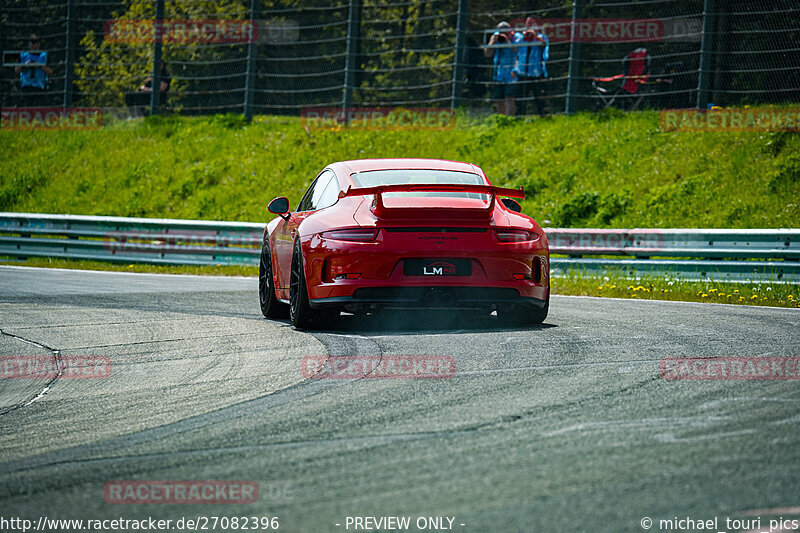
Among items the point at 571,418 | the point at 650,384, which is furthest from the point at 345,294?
the point at 571,418

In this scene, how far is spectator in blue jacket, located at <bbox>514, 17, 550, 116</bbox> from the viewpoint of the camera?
68.5 feet

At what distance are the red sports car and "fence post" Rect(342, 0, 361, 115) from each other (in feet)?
48.5

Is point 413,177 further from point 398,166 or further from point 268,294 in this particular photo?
point 268,294

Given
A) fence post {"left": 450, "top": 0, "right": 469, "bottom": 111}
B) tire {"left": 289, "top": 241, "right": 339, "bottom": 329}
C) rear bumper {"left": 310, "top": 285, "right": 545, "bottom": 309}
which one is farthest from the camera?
fence post {"left": 450, "top": 0, "right": 469, "bottom": 111}

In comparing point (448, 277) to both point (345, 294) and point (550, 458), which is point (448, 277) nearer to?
point (345, 294)

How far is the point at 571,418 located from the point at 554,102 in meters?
17.6

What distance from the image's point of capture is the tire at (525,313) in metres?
8.66

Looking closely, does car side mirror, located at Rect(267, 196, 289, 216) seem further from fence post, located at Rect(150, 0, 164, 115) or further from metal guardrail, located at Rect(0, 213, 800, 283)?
fence post, located at Rect(150, 0, 164, 115)

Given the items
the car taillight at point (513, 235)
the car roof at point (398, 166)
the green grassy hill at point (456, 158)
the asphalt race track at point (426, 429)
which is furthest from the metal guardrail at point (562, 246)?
the car taillight at point (513, 235)

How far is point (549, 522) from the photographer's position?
10.6ft

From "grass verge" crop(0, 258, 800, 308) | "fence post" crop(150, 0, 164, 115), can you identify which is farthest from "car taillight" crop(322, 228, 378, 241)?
"fence post" crop(150, 0, 164, 115)

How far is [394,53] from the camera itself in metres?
23.5

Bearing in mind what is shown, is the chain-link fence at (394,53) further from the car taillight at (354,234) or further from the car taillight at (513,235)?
the car taillight at (354,234)

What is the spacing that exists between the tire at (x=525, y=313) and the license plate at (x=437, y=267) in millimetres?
629
